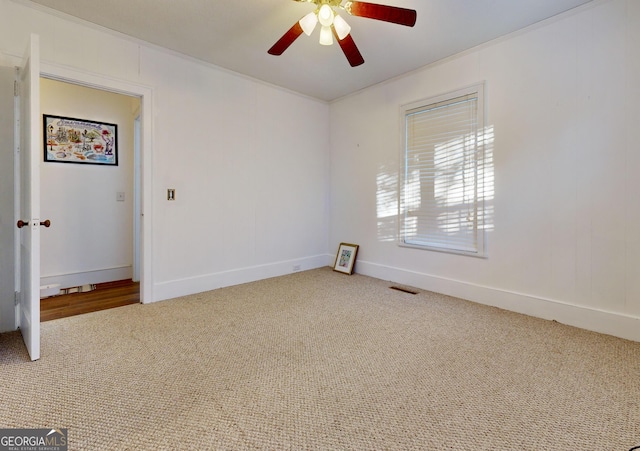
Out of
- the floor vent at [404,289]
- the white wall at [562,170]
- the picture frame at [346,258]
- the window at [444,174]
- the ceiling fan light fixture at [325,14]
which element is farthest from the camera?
the picture frame at [346,258]

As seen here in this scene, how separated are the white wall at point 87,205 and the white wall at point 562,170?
3.86m

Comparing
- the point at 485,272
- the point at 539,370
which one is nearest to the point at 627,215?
the point at 485,272

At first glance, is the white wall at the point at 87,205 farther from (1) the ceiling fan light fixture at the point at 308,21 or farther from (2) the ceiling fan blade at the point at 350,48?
(2) the ceiling fan blade at the point at 350,48

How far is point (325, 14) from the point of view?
202 cm

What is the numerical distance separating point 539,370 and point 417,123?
2718 mm

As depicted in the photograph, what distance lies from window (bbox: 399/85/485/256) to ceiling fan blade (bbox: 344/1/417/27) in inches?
59.0

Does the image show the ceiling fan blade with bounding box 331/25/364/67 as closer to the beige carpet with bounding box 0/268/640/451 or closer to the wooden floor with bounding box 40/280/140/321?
the beige carpet with bounding box 0/268/640/451

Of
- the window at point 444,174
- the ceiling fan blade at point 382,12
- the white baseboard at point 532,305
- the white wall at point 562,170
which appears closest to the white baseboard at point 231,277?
the white baseboard at point 532,305

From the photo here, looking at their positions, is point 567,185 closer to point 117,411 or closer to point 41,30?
point 117,411

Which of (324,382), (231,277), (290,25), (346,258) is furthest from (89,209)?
(324,382)

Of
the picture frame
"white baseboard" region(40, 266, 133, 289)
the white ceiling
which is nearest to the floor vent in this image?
the picture frame

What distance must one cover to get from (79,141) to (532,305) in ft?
17.1

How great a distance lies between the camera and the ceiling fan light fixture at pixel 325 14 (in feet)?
6.58

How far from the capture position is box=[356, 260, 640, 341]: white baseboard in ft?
7.54
